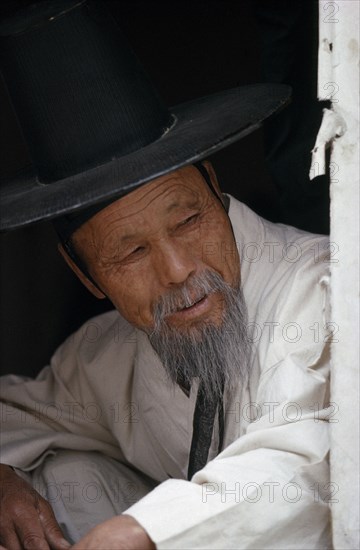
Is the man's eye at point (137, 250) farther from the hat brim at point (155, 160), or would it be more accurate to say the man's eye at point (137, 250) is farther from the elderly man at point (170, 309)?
the hat brim at point (155, 160)

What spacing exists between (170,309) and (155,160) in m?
0.46

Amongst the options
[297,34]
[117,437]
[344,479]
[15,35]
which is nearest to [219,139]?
[15,35]

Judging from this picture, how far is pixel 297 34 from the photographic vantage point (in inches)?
133

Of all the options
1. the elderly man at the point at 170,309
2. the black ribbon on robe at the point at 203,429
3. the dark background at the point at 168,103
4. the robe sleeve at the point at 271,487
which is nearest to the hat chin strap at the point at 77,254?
the elderly man at the point at 170,309

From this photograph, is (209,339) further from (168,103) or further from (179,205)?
(168,103)

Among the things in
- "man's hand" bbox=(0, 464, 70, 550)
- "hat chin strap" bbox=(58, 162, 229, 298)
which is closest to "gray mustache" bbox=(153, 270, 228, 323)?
"hat chin strap" bbox=(58, 162, 229, 298)

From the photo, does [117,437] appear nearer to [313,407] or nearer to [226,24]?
[313,407]

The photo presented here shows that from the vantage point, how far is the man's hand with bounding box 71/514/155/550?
7.29 ft

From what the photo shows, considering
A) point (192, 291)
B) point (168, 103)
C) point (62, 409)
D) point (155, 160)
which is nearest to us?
point (155, 160)

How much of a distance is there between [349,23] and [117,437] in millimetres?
1669

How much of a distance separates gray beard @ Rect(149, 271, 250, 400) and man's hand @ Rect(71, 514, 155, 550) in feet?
2.22

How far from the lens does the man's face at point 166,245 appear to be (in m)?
2.76

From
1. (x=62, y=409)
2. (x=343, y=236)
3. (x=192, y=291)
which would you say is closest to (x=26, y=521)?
(x=62, y=409)

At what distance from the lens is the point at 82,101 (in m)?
2.67
